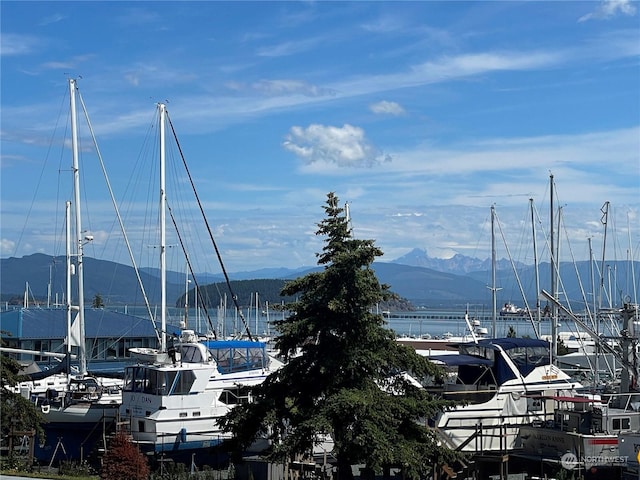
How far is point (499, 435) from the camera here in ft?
97.8

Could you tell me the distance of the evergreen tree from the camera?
22.5 meters

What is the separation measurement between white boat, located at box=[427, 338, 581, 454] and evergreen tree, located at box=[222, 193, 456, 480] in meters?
6.77

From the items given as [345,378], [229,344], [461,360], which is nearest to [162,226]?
[229,344]

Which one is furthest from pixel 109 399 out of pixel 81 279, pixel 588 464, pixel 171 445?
pixel 588 464

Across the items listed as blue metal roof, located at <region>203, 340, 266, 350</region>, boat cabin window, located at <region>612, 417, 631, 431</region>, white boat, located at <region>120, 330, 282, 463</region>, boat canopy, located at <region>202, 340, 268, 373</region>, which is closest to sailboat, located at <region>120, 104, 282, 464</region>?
white boat, located at <region>120, 330, 282, 463</region>

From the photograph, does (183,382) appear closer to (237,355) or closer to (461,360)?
(237,355)

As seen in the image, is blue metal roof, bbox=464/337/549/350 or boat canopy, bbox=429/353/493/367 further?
blue metal roof, bbox=464/337/549/350

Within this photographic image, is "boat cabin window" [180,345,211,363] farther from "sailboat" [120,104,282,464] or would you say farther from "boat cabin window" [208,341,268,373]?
"boat cabin window" [208,341,268,373]

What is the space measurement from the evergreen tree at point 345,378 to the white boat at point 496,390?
22.2ft

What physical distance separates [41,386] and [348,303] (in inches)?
991

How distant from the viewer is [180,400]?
110 ft

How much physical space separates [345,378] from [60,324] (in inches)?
1650

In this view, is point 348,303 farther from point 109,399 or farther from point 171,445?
point 109,399

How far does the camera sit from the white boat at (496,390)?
101ft
